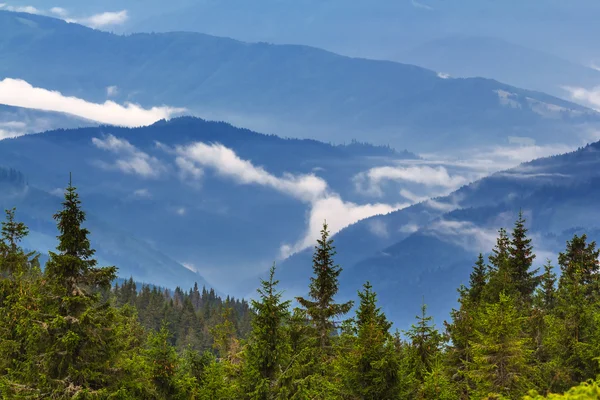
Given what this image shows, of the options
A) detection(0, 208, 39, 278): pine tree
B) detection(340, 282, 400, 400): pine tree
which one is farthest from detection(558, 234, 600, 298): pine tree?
detection(0, 208, 39, 278): pine tree

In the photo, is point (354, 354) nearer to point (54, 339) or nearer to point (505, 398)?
point (505, 398)

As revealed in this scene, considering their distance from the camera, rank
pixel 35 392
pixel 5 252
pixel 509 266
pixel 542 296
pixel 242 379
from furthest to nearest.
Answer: pixel 542 296 < pixel 509 266 < pixel 5 252 < pixel 242 379 < pixel 35 392

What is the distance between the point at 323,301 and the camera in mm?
47812

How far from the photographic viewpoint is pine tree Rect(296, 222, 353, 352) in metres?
47.5

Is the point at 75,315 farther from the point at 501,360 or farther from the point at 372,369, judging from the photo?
the point at 501,360

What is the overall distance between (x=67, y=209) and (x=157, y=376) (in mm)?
14214

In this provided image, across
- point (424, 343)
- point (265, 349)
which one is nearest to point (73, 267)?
point (265, 349)

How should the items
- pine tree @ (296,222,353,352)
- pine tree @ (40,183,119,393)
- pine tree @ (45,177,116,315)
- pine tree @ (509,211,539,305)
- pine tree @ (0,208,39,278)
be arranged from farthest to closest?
pine tree @ (509,211,539,305) < pine tree @ (296,222,353,352) < pine tree @ (0,208,39,278) < pine tree @ (45,177,116,315) < pine tree @ (40,183,119,393)

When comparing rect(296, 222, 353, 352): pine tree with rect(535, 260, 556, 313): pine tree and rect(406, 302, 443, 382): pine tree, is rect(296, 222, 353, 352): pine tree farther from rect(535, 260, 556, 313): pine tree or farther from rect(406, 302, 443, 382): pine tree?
rect(535, 260, 556, 313): pine tree

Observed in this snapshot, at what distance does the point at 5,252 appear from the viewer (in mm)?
46312

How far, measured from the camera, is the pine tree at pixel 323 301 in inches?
1870

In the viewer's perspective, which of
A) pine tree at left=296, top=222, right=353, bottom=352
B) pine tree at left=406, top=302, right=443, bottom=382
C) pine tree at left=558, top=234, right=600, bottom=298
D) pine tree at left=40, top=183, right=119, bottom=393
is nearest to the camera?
pine tree at left=40, top=183, right=119, bottom=393

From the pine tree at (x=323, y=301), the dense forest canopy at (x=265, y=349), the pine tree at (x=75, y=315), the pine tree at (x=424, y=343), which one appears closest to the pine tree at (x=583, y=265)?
the dense forest canopy at (x=265, y=349)

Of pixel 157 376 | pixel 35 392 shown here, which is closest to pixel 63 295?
pixel 35 392
